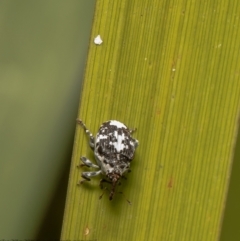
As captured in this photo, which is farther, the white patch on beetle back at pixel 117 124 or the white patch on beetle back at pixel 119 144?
the white patch on beetle back at pixel 119 144

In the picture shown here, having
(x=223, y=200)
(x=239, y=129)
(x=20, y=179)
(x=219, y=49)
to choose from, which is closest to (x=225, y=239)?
(x=223, y=200)

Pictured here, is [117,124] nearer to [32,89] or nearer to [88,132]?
[88,132]

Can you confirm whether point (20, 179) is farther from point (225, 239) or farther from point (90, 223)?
point (225, 239)

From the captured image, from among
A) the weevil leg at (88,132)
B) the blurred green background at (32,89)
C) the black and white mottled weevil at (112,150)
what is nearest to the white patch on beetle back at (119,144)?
the black and white mottled weevil at (112,150)

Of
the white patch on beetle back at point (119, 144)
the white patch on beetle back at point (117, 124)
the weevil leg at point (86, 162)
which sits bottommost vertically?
the weevil leg at point (86, 162)

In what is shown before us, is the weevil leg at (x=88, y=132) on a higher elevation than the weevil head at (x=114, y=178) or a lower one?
higher

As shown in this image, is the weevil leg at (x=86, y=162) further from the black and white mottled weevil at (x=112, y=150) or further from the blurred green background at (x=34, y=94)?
the blurred green background at (x=34, y=94)

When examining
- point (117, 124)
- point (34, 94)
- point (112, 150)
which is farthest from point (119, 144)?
point (34, 94)
